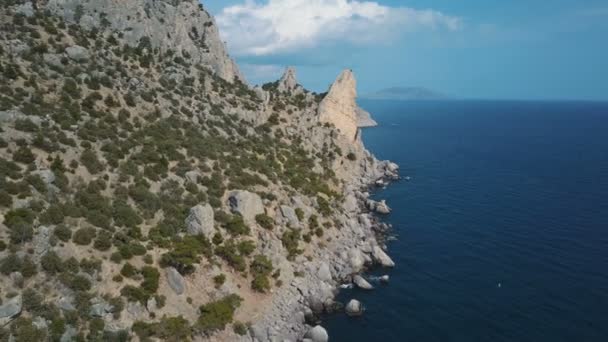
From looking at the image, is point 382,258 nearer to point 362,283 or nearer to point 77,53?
point 362,283

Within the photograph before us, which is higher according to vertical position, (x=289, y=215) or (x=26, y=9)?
(x=26, y=9)

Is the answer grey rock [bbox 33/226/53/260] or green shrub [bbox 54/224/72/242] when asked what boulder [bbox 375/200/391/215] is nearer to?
green shrub [bbox 54/224/72/242]

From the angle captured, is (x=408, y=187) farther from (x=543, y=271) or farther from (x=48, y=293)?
(x=48, y=293)

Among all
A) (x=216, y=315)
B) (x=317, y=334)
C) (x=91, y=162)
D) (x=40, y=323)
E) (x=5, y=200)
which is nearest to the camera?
(x=40, y=323)

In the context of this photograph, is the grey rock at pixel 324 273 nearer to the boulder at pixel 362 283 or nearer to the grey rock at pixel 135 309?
the boulder at pixel 362 283

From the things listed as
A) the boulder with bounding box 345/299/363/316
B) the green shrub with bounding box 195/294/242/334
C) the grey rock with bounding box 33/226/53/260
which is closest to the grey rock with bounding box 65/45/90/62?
the grey rock with bounding box 33/226/53/260

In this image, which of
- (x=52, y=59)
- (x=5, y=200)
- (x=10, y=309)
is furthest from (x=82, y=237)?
(x=52, y=59)

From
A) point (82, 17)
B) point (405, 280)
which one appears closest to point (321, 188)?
point (405, 280)
